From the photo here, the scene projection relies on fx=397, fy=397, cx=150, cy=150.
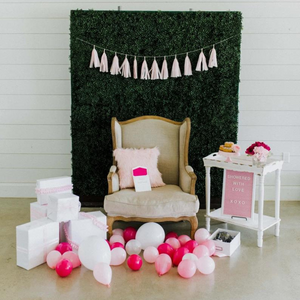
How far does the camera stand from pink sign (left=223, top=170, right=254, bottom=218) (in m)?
3.45

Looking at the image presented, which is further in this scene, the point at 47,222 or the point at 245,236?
the point at 245,236

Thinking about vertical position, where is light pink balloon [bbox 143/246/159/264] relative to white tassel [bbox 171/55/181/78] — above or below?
below

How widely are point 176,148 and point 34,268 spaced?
1731 millimetres

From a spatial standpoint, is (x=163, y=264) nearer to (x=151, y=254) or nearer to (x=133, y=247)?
(x=151, y=254)

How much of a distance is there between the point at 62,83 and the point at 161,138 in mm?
1429

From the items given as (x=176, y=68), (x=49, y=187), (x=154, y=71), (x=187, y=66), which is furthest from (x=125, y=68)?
(x=49, y=187)

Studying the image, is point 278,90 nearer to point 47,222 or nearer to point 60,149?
point 60,149

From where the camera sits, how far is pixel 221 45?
13.6ft

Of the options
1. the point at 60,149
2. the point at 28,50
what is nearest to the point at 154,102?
the point at 60,149

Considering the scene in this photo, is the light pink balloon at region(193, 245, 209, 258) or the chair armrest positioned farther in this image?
the chair armrest

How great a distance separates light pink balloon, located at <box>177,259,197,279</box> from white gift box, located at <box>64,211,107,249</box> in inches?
32.2

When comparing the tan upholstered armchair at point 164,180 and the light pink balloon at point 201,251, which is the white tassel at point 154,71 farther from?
the light pink balloon at point 201,251

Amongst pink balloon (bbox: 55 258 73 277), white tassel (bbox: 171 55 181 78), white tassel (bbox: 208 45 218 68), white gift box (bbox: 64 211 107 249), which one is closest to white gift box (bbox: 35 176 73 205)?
white gift box (bbox: 64 211 107 249)

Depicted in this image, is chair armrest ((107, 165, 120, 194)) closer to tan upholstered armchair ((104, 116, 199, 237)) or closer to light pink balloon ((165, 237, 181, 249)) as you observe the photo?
tan upholstered armchair ((104, 116, 199, 237))
